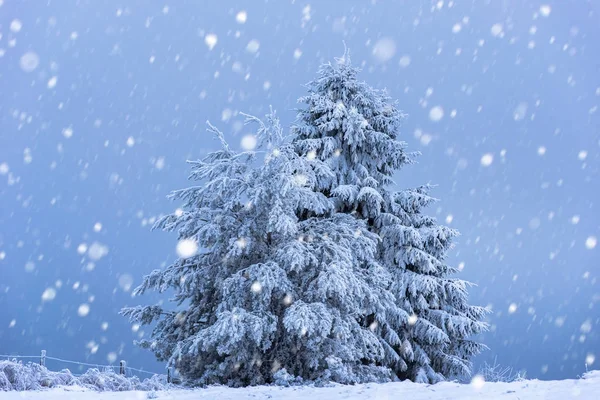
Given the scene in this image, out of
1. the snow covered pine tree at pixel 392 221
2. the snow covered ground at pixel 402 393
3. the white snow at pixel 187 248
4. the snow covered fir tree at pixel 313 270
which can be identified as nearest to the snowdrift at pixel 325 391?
the snow covered ground at pixel 402 393

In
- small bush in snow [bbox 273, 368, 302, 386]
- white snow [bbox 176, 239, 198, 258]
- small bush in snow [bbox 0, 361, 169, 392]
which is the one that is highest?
white snow [bbox 176, 239, 198, 258]

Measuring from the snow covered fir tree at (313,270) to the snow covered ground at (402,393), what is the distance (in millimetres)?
2491

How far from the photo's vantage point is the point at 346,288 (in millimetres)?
11938

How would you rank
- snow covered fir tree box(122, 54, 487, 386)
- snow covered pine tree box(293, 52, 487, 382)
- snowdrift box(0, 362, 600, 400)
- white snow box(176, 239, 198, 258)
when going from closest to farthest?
snowdrift box(0, 362, 600, 400) < snow covered fir tree box(122, 54, 487, 386) < white snow box(176, 239, 198, 258) < snow covered pine tree box(293, 52, 487, 382)

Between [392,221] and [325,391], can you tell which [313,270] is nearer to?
[325,391]

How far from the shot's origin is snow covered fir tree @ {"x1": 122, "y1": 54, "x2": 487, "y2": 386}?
39.0 feet

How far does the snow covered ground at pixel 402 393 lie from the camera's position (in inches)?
264

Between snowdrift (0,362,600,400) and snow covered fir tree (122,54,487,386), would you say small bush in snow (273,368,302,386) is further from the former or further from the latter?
snowdrift (0,362,600,400)

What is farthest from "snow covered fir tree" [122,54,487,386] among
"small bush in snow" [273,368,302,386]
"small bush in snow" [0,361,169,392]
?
"small bush in snow" [0,361,169,392]

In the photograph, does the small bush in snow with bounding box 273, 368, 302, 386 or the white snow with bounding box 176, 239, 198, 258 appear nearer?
the small bush in snow with bounding box 273, 368, 302, 386

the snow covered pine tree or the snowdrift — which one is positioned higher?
the snow covered pine tree

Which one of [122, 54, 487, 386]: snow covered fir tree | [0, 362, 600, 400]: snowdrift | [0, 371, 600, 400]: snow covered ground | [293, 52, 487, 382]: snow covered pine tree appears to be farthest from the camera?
[293, 52, 487, 382]: snow covered pine tree

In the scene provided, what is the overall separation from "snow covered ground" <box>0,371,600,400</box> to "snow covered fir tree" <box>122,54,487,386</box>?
249cm

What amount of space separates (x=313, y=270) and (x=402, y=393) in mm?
5031
